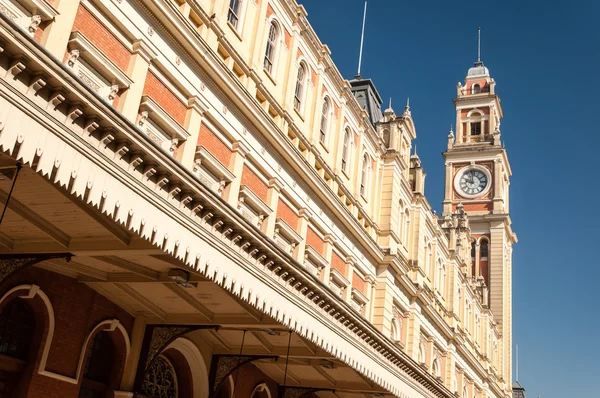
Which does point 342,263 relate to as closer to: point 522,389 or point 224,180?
point 224,180

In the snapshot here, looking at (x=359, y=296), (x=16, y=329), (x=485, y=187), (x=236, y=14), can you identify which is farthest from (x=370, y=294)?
(x=485, y=187)

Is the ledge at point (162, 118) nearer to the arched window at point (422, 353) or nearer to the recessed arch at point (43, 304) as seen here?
the recessed arch at point (43, 304)

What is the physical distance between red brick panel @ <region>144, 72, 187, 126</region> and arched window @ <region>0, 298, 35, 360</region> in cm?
452

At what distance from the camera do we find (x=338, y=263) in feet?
69.6

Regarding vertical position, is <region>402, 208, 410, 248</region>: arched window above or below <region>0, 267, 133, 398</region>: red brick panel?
above

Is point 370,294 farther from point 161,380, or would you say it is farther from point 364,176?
point 161,380

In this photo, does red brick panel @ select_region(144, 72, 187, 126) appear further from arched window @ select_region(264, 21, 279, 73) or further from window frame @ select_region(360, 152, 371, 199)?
window frame @ select_region(360, 152, 371, 199)

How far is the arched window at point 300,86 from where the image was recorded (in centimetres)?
1920

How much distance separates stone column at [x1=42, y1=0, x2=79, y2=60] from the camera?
1069 cm

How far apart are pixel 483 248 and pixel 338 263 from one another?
32.9 m

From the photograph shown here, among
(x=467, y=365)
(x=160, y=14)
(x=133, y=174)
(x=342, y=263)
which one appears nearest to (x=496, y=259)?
(x=467, y=365)

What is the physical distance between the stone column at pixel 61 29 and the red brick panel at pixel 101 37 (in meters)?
0.28

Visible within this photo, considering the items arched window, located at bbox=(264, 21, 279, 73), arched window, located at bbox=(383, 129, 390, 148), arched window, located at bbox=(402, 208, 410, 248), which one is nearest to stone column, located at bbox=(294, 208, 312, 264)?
arched window, located at bbox=(264, 21, 279, 73)

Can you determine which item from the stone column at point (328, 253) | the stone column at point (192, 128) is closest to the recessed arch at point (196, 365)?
the stone column at point (192, 128)
